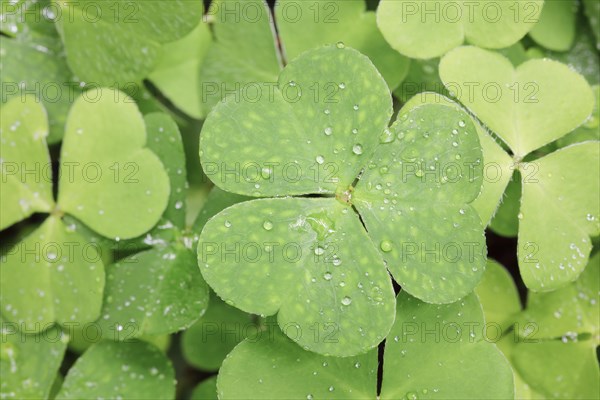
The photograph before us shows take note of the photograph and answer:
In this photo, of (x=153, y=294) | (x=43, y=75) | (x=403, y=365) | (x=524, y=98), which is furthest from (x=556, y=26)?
(x=43, y=75)

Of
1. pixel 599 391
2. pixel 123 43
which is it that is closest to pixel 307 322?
pixel 599 391

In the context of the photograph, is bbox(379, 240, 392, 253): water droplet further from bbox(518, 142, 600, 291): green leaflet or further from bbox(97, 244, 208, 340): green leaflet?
bbox(97, 244, 208, 340): green leaflet

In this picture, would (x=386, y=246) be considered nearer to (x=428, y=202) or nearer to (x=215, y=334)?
(x=428, y=202)

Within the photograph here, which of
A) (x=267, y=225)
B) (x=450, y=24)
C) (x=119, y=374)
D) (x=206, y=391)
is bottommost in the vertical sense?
(x=206, y=391)

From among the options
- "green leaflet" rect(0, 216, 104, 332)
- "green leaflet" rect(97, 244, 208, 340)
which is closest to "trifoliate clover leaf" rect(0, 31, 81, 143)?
"green leaflet" rect(0, 216, 104, 332)

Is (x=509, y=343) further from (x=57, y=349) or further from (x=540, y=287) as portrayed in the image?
(x=57, y=349)

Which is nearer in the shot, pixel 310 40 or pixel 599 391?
pixel 599 391
